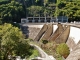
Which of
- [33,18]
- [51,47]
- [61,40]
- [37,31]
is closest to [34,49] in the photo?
[51,47]

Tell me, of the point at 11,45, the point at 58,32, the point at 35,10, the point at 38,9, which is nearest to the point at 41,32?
the point at 58,32

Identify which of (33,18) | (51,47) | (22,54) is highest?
(22,54)

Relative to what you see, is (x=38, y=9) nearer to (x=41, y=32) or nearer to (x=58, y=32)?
(x=41, y=32)

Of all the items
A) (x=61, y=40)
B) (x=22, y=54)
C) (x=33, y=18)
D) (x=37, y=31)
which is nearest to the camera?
(x=22, y=54)

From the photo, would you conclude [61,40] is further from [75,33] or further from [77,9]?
[77,9]

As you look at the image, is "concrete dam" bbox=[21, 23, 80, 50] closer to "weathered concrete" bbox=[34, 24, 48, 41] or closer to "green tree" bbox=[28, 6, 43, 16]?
"weathered concrete" bbox=[34, 24, 48, 41]

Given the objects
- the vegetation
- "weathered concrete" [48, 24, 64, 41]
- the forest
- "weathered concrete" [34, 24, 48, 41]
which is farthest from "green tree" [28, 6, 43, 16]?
the vegetation

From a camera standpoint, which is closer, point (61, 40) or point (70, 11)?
point (61, 40)

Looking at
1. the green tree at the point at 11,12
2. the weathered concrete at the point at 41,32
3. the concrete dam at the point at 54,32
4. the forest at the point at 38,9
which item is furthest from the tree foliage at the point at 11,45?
the green tree at the point at 11,12
